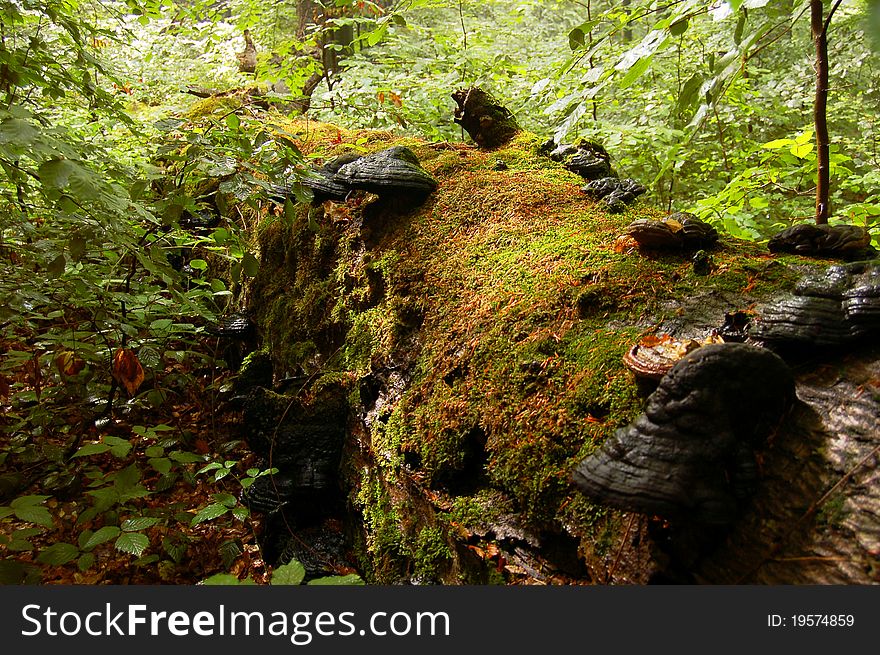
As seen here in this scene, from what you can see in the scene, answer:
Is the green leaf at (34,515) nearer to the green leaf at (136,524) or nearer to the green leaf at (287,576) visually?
the green leaf at (136,524)

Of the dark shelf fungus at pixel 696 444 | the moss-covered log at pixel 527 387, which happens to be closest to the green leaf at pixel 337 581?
the moss-covered log at pixel 527 387

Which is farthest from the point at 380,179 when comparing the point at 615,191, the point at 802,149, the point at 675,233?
the point at 802,149

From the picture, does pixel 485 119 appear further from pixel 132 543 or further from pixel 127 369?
pixel 132 543

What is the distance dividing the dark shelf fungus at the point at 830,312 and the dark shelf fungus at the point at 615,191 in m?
1.70

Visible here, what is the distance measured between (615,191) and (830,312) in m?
1.96

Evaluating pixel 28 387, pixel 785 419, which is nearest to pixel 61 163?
pixel 785 419

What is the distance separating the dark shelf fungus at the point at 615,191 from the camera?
132 inches

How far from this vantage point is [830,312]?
1.69 meters

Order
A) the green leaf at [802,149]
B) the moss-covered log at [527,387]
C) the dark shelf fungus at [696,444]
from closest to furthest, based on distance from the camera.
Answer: the dark shelf fungus at [696,444] → the moss-covered log at [527,387] → the green leaf at [802,149]

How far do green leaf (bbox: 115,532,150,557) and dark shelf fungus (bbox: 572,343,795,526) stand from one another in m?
2.47

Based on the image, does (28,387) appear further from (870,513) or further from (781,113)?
(781,113)

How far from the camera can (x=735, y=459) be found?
1.49 meters

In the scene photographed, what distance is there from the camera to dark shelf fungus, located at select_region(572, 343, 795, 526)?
1.35 m

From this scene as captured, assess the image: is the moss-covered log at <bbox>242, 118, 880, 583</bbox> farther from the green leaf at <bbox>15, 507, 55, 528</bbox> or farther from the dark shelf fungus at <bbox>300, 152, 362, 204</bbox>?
the green leaf at <bbox>15, 507, 55, 528</bbox>
